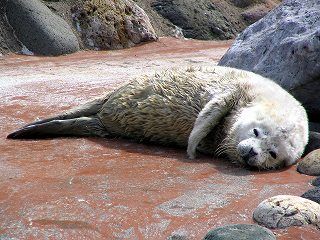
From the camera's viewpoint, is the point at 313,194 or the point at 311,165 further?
the point at 311,165

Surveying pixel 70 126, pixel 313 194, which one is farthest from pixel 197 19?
pixel 313 194

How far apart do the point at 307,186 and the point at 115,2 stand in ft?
33.7

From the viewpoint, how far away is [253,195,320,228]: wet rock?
3.58 metres

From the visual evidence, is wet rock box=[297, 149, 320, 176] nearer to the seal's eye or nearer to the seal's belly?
the seal's eye

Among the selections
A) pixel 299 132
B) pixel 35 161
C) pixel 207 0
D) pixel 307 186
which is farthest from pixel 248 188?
pixel 207 0

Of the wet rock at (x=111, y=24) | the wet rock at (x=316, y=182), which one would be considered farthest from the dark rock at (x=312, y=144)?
the wet rock at (x=111, y=24)

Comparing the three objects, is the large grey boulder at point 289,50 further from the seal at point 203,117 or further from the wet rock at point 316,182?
the wet rock at point 316,182

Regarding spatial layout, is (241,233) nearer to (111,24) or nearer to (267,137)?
(267,137)

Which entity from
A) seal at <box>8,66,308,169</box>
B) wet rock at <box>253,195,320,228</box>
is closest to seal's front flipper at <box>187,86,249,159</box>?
seal at <box>8,66,308,169</box>

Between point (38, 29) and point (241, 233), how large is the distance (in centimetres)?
983

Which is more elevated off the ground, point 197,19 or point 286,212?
point 286,212

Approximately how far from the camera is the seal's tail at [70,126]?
5.92 metres

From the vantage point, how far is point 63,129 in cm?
602

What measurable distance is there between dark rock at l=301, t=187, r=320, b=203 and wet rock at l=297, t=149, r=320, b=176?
0.73m
